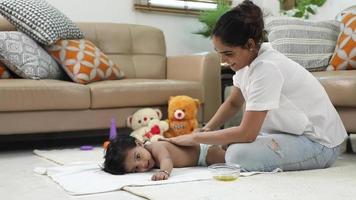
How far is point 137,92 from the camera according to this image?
2.91 metres

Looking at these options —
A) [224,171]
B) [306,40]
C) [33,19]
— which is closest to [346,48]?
[306,40]

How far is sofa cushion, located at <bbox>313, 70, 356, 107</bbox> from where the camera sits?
7.64 ft

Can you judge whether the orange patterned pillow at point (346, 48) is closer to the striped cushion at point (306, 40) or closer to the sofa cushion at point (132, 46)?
the striped cushion at point (306, 40)

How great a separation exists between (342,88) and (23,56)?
181 cm

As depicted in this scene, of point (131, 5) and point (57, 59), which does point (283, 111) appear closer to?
point (57, 59)

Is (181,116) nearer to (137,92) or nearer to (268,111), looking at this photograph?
(137,92)

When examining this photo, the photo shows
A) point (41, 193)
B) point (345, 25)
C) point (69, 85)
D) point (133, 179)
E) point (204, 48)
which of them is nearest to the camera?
point (41, 193)

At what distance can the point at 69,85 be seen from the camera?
2.74 metres

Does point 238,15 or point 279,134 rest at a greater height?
point 238,15

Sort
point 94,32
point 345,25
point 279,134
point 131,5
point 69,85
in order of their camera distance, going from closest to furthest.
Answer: point 279,134, point 69,85, point 345,25, point 94,32, point 131,5

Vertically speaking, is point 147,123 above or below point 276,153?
below

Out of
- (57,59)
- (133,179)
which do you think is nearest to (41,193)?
(133,179)

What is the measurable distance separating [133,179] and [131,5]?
2.52 metres

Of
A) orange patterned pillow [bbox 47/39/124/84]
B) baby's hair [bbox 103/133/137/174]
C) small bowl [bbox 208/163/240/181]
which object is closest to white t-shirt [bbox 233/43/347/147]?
small bowl [bbox 208/163/240/181]
